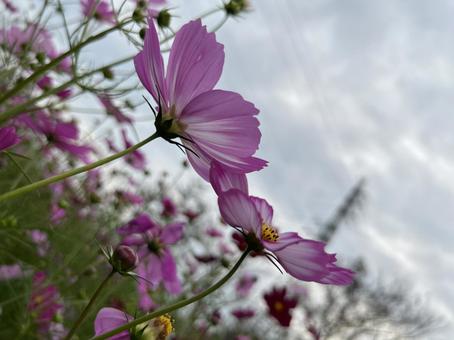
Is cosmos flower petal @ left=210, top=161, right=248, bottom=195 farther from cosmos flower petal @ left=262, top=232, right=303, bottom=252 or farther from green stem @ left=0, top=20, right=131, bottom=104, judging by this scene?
green stem @ left=0, top=20, right=131, bottom=104

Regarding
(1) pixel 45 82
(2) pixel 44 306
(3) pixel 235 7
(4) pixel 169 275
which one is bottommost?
(2) pixel 44 306

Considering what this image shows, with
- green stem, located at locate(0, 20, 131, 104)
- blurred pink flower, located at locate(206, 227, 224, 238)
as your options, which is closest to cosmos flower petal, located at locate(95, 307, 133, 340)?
green stem, located at locate(0, 20, 131, 104)

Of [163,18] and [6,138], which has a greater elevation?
[163,18]

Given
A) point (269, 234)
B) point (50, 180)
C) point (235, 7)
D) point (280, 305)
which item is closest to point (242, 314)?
point (280, 305)

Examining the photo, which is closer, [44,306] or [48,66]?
[48,66]

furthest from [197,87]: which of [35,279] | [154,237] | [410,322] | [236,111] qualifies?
[410,322]

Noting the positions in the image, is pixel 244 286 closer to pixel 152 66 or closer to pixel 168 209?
pixel 168 209

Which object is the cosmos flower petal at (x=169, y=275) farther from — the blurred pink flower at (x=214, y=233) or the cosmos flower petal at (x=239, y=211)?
the blurred pink flower at (x=214, y=233)
